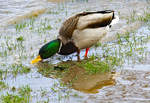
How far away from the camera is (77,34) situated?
288 inches

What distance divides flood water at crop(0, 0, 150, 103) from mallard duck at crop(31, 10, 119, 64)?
10.9 inches

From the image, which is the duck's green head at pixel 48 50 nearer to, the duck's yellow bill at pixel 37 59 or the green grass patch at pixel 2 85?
the duck's yellow bill at pixel 37 59

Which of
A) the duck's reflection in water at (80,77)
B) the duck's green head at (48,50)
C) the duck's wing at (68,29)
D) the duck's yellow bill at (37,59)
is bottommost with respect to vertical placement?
the duck's reflection in water at (80,77)

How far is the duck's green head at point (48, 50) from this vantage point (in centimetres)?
724

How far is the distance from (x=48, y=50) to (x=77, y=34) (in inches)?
25.6

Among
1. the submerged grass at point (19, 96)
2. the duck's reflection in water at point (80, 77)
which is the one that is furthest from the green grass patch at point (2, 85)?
the duck's reflection in water at point (80, 77)

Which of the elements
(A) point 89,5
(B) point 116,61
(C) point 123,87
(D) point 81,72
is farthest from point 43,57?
(A) point 89,5

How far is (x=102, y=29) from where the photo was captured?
7.57 m

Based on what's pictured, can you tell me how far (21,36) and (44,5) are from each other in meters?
4.23

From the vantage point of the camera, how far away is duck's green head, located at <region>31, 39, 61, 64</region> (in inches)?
285

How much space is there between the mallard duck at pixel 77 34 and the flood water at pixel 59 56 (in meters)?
0.28

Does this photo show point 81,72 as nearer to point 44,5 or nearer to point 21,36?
point 21,36

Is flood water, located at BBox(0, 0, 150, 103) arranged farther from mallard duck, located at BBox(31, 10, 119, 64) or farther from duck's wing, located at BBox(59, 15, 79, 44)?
duck's wing, located at BBox(59, 15, 79, 44)

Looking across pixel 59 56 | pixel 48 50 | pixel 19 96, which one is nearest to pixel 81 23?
pixel 48 50
